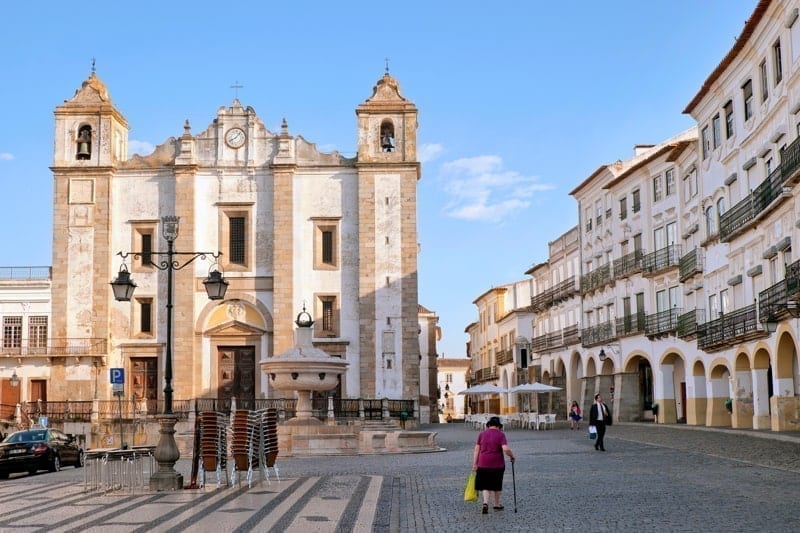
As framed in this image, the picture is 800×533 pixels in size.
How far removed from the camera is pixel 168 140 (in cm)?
4997

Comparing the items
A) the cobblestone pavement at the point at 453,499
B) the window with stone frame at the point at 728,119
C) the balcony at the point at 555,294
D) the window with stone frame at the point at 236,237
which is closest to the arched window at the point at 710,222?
the window with stone frame at the point at 728,119

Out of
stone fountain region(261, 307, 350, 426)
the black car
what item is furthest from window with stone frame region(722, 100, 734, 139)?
the black car

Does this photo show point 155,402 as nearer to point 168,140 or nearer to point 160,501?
point 168,140

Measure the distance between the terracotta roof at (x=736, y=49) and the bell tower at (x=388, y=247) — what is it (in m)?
14.5

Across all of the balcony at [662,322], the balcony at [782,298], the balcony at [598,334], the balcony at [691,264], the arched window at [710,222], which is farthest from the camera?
the balcony at [598,334]

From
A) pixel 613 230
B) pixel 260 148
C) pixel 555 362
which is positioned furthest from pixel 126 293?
pixel 555 362

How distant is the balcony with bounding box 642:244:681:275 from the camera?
44188mm

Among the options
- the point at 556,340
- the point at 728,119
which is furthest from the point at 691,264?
the point at 556,340

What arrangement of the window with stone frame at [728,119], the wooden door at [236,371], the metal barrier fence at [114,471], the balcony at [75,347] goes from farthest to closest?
1. the wooden door at [236,371]
2. the balcony at [75,347]
3. the window with stone frame at [728,119]
4. the metal barrier fence at [114,471]

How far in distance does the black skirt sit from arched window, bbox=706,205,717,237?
26.1 meters

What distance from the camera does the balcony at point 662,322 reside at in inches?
1711

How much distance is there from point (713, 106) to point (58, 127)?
29166 mm

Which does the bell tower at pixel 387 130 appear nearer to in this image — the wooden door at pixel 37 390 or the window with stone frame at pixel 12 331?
the wooden door at pixel 37 390

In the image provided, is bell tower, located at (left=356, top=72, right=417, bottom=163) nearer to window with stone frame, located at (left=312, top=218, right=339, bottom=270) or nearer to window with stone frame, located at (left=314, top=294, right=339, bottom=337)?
window with stone frame, located at (left=312, top=218, right=339, bottom=270)
